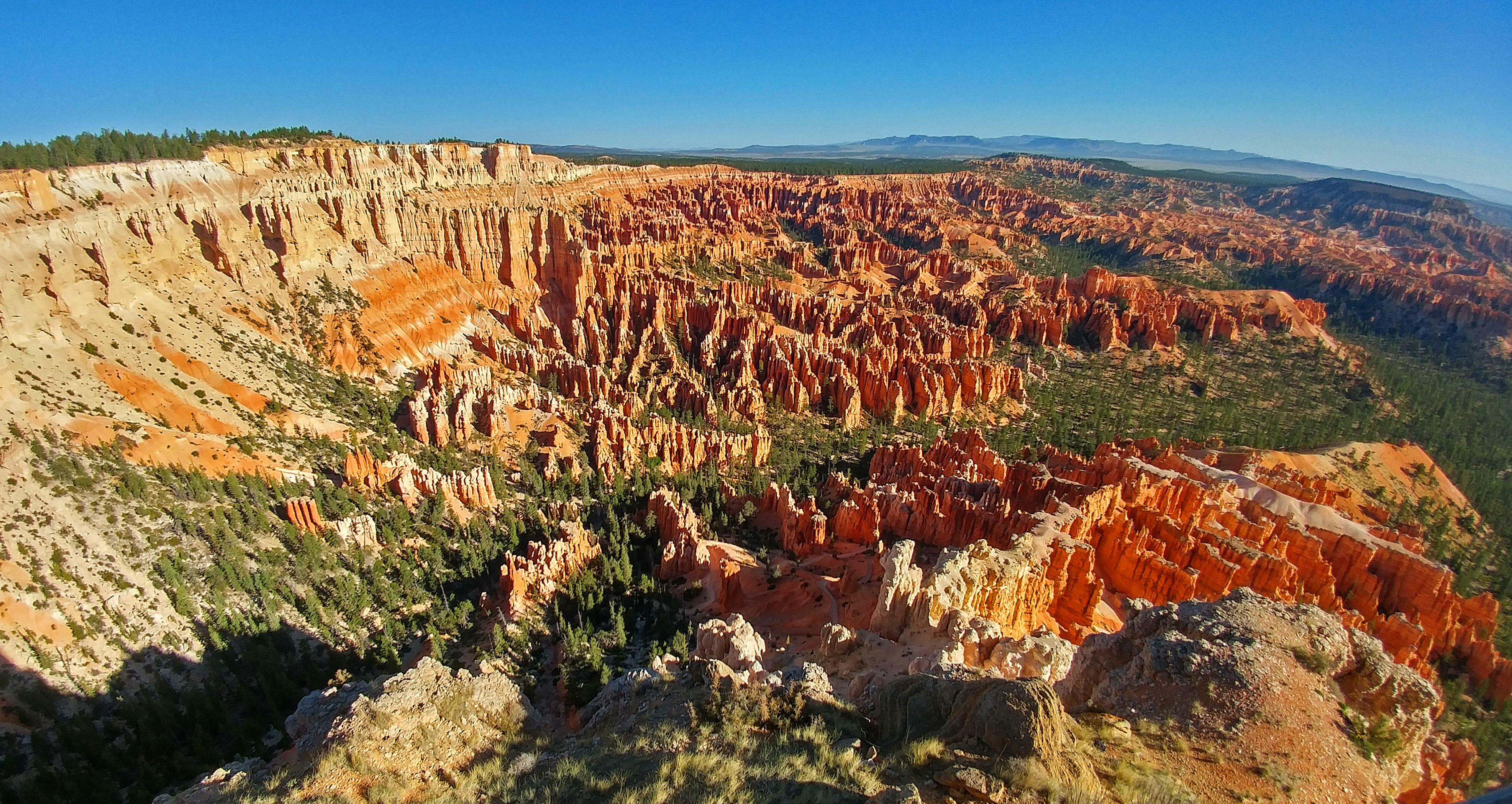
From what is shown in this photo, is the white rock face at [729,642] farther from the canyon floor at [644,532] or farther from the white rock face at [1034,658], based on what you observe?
the white rock face at [1034,658]

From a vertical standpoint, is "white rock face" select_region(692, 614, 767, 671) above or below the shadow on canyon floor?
above

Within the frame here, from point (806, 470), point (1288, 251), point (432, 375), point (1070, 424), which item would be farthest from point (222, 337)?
point (1288, 251)

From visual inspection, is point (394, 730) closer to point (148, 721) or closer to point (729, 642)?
point (729, 642)

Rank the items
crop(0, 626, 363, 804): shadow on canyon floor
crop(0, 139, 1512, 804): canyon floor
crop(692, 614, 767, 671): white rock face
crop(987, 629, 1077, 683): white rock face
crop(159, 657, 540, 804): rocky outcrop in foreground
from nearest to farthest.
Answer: crop(159, 657, 540, 804): rocky outcrop in foreground
crop(0, 139, 1512, 804): canyon floor
crop(987, 629, 1077, 683): white rock face
crop(0, 626, 363, 804): shadow on canyon floor
crop(692, 614, 767, 671): white rock face

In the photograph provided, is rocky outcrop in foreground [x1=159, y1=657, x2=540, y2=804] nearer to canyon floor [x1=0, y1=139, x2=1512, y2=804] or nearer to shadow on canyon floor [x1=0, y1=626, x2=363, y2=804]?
canyon floor [x1=0, y1=139, x2=1512, y2=804]

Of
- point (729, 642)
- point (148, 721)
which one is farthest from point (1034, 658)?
point (148, 721)

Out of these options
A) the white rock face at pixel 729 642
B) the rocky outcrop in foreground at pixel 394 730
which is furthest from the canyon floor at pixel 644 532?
the white rock face at pixel 729 642

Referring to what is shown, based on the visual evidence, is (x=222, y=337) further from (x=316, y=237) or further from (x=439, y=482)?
(x=439, y=482)

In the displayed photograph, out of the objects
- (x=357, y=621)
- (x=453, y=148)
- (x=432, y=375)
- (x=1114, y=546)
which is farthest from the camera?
(x=453, y=148)

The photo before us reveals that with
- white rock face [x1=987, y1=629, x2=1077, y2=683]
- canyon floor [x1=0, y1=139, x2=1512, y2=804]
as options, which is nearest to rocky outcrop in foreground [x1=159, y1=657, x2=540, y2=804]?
canyon floor [x1=0, y1=139, x2=1512, y2=804]
